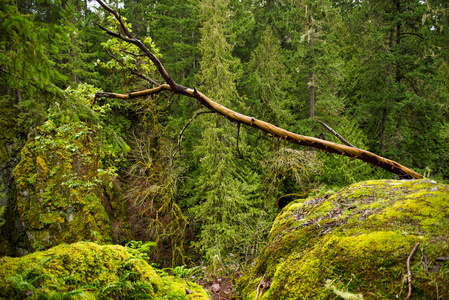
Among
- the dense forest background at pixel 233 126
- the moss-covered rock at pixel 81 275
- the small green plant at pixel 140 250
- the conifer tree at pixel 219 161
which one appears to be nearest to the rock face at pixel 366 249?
the moss-covered rock at pixel 81 275

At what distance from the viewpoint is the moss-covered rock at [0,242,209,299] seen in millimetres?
1381

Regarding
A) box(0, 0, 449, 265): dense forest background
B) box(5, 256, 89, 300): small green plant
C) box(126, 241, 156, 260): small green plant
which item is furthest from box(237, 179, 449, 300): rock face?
box(0, 0, 449, 265): dense forest background

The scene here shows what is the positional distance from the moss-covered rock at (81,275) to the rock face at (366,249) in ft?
3.41

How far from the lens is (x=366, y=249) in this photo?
1717 millimetres

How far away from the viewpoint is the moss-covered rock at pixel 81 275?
138 centimetres

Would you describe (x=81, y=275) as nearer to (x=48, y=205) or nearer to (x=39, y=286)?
(x=39, y=286)

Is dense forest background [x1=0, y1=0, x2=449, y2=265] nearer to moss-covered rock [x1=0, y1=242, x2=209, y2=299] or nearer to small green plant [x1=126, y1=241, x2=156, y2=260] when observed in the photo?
small green plant [x1=126, y1=241, x2=156, y2=260]

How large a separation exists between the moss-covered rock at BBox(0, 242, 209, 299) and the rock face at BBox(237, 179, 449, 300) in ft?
3.41

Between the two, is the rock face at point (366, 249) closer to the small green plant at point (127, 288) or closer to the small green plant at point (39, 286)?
the small green plant at point (127, 288)

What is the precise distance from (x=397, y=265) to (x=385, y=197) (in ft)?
3.51

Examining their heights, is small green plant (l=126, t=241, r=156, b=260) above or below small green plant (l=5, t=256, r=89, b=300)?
below

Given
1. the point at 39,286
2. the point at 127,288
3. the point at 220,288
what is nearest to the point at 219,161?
the point at 220,288

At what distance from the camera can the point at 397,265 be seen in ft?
5.00

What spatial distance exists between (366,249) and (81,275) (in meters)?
2.06
